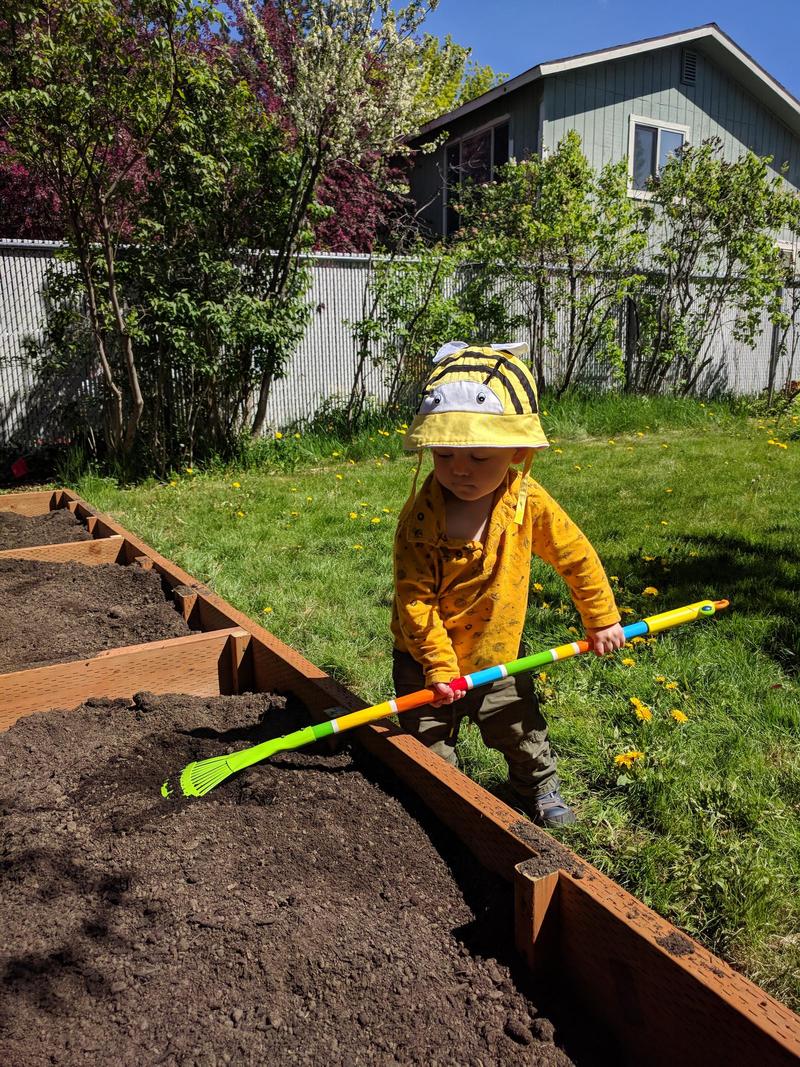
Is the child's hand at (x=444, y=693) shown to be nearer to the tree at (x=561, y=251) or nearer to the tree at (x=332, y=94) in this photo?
the tree at (x=332, y=94)

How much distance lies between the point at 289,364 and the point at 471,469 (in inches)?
318

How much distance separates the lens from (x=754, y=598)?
4.05m

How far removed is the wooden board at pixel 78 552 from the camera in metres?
4.21

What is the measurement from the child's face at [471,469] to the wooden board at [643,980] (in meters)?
0.98

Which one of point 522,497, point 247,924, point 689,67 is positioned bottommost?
point 247,924

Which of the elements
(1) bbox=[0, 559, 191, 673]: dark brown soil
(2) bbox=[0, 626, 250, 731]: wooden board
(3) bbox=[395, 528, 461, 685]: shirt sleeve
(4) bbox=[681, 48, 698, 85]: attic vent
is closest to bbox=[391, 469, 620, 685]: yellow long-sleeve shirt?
(3) bbox=[395, 528, 461, 685]: shirt sleeve

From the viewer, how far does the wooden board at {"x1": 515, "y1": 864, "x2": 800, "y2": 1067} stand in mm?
1218

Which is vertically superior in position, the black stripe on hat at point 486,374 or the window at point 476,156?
the window at point 476,156

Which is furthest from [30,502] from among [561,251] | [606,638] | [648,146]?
[648,146]

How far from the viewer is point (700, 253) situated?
12156mm

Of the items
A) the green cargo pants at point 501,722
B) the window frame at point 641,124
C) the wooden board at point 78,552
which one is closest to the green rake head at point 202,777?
the green cargo pants at point 501,722

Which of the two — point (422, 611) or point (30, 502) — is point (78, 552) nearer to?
point (30, 502)

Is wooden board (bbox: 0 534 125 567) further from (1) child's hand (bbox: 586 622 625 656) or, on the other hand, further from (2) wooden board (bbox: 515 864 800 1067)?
(2) wooden board (bbox: 515 864 800 1067)

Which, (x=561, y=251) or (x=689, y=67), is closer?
(x=561, y=251)
